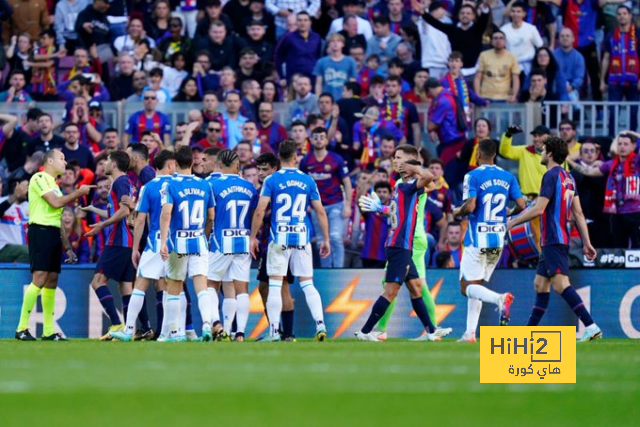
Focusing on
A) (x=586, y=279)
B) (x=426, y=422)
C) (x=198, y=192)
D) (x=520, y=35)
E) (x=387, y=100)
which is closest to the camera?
(x=426, y=422)

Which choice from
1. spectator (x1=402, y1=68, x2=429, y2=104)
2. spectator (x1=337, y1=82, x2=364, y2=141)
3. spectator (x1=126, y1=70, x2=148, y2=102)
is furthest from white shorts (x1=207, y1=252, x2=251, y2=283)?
spectator (x1=402, y1=68, x2=429, y2=104)

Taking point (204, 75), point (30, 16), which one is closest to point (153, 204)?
point (204, 75)

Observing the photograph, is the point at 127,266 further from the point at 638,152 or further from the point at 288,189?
the point at 638,152

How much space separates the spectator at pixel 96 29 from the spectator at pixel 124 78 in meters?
1.03

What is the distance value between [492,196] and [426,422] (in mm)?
8781

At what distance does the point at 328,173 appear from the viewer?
65.5 feet

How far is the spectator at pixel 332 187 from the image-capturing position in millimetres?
19828

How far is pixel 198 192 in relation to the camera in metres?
15.4

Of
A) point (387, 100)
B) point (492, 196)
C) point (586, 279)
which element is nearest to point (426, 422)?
point (492, 196)

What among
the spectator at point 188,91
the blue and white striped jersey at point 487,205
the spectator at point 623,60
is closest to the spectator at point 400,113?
the spectator at point 188,91

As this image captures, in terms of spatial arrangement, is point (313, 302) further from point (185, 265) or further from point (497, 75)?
point (497, 75)

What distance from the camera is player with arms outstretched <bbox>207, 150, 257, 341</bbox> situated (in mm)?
15984

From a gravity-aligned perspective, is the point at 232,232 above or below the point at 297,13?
below

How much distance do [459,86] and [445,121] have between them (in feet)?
2.18
